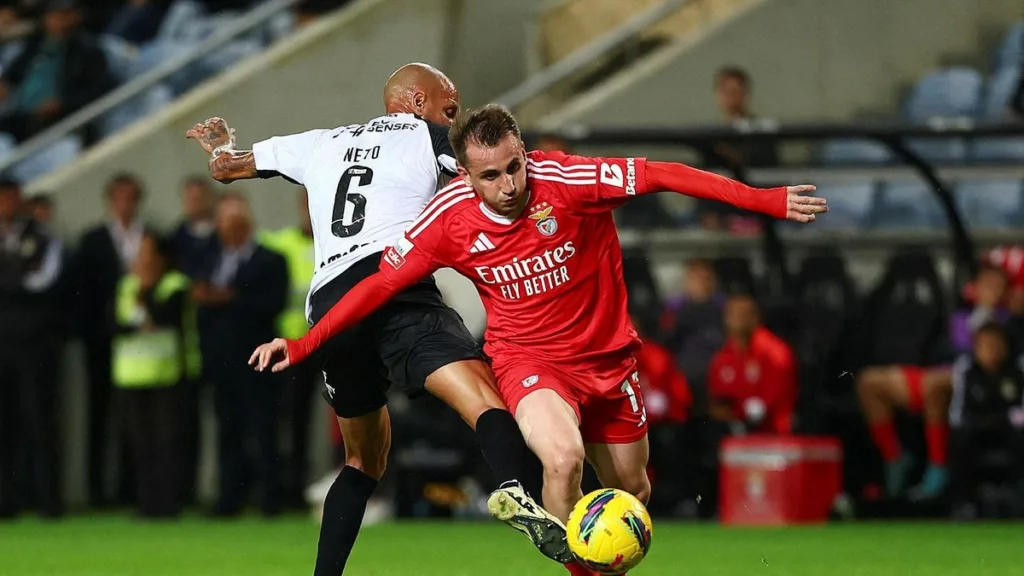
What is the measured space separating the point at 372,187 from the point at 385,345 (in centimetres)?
60

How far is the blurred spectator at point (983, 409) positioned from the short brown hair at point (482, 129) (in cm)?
679

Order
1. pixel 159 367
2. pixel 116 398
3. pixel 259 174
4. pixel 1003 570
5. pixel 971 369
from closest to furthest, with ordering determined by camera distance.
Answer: pixel 259 174
pixel 1003 570
pixel 971 369
pixel 159 367
pixel 116 398

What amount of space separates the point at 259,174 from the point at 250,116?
8.29 m

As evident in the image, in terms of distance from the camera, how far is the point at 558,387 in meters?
6.74

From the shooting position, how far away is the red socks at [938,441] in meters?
12.7

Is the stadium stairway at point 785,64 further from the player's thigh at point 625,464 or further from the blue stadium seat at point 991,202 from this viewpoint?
the player's thigh at point 625,464

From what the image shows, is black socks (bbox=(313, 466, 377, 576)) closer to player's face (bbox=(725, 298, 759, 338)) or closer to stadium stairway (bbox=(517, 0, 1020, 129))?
player's face (bbox=(725, 298, 759, 338))

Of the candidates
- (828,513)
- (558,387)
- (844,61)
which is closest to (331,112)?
(844,61)

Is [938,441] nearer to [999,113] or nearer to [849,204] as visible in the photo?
[849,204]

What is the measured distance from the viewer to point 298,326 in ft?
45.1

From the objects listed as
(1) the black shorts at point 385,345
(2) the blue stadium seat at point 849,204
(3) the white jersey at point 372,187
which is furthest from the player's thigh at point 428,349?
(2) the blue stadium seat at point 849,204

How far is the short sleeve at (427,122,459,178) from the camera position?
6945 millimetres

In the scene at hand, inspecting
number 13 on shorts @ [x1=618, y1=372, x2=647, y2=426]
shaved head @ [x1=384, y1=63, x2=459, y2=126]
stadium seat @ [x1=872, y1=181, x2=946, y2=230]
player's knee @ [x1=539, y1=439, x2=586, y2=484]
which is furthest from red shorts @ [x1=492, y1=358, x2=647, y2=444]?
stadium seat @ [x1=872, y1=181, x2=946, y2=230]

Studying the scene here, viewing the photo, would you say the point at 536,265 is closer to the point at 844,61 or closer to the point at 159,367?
the point at 159,367
